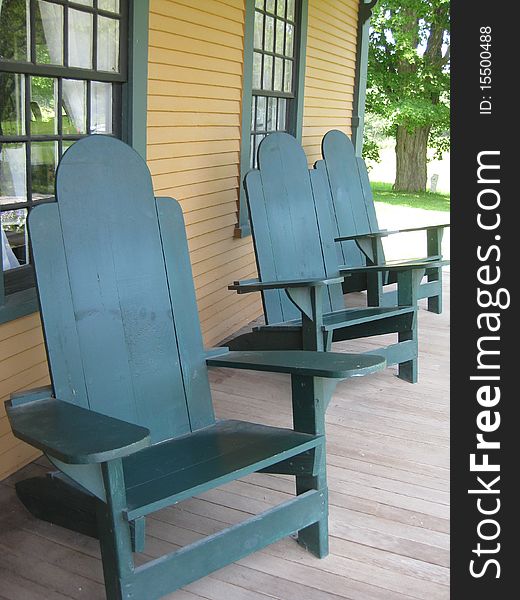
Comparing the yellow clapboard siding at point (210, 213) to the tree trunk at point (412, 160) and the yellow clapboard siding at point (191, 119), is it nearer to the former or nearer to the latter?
the yellow clapboard siding at point (191, 119)

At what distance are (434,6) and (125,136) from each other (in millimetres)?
12876

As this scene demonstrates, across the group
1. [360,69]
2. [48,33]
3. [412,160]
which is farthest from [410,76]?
[48,33]

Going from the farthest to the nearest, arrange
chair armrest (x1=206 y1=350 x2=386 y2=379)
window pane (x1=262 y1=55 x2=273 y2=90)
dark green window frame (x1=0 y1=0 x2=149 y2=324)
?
window pane (x1=262 y1=55 x2=273 y2=90)
dark green window frame (x1=0 y1=0 x2=149 y2=324)
chair armrest (x1=206 y1=350 x2=386 y2=379)

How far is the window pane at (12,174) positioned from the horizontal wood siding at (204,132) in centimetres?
96

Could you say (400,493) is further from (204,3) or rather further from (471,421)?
(204,3)

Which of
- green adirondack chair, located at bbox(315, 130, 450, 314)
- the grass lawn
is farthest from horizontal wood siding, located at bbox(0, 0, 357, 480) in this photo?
the grass lawn

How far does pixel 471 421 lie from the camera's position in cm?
254

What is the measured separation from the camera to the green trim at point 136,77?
Result: 3.48 m

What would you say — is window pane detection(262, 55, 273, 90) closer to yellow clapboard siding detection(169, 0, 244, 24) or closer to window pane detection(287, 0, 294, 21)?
window pane detection(287, 0, 294, 21)

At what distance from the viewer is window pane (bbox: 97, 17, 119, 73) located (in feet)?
11.0

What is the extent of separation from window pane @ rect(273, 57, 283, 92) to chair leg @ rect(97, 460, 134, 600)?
161 inches

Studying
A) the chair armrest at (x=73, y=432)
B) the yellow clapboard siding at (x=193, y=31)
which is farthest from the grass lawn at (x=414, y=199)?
the chair armrest at (x=73, y=432)

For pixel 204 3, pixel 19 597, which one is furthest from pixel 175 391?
pixel 204 3

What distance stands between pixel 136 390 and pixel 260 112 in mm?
3234
